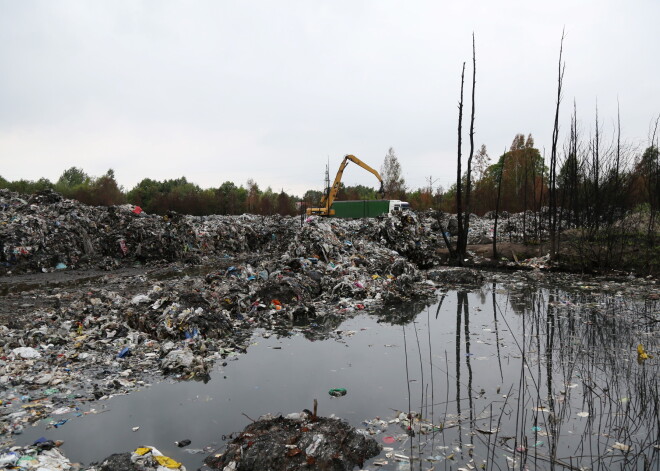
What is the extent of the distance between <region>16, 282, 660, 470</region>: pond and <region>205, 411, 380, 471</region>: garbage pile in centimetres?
12

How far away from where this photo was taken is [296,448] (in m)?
2.53

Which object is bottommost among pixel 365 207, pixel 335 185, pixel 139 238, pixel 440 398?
pixel 440 398

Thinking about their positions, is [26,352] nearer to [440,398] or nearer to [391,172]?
[440,398]

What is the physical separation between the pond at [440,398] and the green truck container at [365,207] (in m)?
16.6

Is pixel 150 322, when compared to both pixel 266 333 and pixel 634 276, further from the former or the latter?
pixel 634 276

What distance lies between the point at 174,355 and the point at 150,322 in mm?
1247

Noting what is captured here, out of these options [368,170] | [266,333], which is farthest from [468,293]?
[368,170]

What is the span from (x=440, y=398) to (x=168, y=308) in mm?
3757

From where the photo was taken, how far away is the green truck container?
72.4 feet

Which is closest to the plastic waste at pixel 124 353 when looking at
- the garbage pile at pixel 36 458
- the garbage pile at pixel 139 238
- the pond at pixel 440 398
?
the pond at pixel 440 398

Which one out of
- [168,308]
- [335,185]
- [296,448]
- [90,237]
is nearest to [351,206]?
[335,185]

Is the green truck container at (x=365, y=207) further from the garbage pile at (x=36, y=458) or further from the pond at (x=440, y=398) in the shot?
the garbage pile at (x=36, y=458)

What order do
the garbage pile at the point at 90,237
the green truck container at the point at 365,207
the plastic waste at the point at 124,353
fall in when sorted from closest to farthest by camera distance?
the plastic waste at the point at 124,353
the garbage pile at the point at 90,237
the green truck container at the point at 365,207

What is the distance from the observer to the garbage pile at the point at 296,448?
243cm
